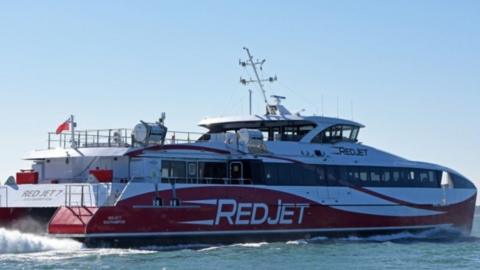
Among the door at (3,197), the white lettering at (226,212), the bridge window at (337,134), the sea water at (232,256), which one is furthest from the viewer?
the bridge window at (337,134)

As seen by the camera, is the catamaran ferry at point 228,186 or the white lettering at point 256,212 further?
the white lettering at point 256,212

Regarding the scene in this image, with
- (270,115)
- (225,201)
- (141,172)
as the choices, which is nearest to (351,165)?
(270,115)

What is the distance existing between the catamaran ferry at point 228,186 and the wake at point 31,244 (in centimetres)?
25

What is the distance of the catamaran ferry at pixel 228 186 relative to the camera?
23.5 metres

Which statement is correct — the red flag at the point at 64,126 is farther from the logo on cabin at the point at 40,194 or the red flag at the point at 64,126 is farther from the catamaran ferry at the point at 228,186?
the logo on cabin at the point at 40,194

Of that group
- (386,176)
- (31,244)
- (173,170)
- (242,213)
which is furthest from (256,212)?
(31,244)

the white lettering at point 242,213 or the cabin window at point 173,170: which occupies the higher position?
the cabin window at point 173,170

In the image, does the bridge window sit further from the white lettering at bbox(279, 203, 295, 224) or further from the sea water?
the sea water

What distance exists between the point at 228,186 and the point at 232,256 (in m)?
3.08

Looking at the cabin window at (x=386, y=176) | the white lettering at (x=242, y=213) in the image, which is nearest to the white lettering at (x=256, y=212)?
the white lettering at (x=242, y=213)

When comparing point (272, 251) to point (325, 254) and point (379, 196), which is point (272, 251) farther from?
point (379, 196)

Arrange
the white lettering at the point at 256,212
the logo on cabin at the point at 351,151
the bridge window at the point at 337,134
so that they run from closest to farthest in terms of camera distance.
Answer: the white lettering at the point at 256,212 → the bridge window at the point at 337,134 → the logo on cabin at the point at 351,151

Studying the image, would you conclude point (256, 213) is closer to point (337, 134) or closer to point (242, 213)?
point (242, 213)

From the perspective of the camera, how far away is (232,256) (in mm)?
22734
